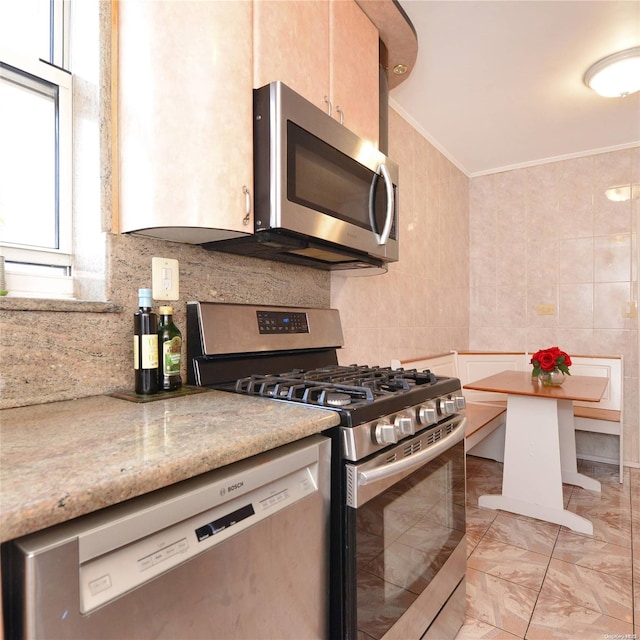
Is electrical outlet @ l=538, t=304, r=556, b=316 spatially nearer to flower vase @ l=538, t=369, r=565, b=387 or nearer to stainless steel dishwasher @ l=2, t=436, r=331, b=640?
flower vase @ l=538, t=369, r=565, b=387

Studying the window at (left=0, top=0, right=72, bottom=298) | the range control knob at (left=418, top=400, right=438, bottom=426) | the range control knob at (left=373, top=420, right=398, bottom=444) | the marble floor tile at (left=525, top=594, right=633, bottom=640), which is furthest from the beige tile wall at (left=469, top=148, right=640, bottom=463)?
the window at (left=0, top=0, right=72, bottom=298)

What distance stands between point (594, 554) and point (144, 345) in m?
2.24

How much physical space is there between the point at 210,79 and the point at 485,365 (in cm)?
312

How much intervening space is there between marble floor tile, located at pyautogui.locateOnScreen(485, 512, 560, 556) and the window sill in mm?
2113

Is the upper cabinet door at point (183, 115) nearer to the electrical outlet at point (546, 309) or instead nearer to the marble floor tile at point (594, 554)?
the marble floor tile at point (594, 554)

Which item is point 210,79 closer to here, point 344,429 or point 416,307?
point 344,429

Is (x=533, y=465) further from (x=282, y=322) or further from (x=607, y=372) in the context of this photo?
(x=282, y=322)

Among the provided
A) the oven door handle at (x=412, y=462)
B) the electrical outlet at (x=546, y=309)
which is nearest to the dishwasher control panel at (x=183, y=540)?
the oven door handle at (x=412, y=462)

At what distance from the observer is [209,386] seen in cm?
138

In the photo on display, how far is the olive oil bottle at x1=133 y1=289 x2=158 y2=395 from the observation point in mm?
1167

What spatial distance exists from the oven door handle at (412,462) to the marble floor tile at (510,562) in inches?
33.9

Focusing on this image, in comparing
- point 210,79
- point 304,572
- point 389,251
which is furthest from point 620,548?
point 210,79

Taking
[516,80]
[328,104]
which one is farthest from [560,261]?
[328,104]

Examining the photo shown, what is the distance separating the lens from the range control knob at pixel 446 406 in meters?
1.35
